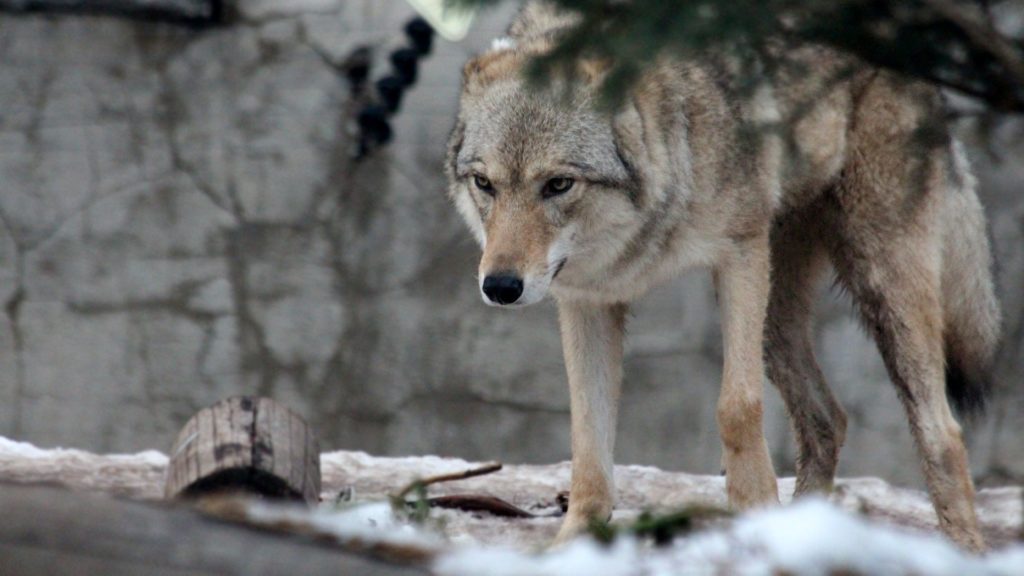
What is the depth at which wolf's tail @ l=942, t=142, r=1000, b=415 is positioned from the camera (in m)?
4.53

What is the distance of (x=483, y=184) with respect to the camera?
382cm

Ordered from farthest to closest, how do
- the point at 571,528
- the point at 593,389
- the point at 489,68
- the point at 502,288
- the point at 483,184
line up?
the point at 593,389, the point at 489,68, the point at 571,528, the point at 483,184, the point at 502,288

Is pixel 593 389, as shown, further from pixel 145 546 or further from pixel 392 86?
pixel 392 86

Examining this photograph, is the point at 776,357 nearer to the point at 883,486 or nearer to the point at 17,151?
the point at 883,486

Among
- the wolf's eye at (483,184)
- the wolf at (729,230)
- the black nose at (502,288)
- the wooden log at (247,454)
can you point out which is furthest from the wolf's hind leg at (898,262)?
the wooden log at (247,454)

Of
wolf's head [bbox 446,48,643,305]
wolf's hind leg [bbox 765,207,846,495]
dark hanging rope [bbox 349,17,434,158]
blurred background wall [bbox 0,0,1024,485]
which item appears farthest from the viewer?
blurred background wall [bbox 0,0,1024,485]

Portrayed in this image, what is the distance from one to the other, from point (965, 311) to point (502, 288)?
5.98ft

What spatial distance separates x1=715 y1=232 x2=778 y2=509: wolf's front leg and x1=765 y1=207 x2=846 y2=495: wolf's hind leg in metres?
0.61

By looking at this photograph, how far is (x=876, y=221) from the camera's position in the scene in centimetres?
434

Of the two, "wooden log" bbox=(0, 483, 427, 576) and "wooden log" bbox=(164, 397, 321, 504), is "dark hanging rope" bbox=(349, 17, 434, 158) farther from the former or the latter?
"wooden log" bbox=(0, 483, 427, 576)

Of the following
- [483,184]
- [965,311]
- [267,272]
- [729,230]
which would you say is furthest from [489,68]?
[267,272]

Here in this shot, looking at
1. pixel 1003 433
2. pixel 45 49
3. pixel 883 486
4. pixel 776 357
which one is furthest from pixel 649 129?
pixel 45 49

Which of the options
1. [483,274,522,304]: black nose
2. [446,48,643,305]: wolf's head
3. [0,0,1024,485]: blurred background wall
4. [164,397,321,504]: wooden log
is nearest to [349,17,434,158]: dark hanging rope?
[0,0,1024,485]: blurred background wall

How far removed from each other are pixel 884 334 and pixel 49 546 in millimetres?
3008
